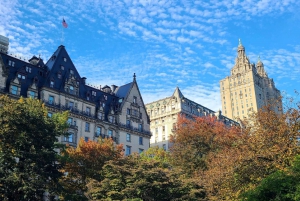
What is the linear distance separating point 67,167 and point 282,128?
977 inches

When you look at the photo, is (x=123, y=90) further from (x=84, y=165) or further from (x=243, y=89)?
(x=243, y=89)

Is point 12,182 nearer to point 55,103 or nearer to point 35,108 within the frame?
point 35,108

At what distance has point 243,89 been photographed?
524ft

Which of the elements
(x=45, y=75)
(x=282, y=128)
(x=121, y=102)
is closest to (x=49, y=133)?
(x=282, y=128)

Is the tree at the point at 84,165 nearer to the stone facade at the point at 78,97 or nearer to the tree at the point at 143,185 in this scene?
the tree at the point at 143,185

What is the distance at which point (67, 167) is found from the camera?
4416 cm

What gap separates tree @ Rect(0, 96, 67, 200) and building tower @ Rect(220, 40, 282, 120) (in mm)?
126807

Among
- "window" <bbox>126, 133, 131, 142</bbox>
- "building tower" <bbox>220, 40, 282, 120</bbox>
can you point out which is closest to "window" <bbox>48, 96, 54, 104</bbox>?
"window" <bbox>126, 133, 131, 142</bbox>

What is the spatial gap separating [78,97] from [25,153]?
31147 mm

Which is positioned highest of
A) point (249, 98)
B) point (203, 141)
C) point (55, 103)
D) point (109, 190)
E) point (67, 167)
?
point (249, 98)

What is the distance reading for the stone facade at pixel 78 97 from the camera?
59.6 m

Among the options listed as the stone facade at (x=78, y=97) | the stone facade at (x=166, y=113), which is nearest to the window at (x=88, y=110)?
the stone facade at (x=78, y=97)

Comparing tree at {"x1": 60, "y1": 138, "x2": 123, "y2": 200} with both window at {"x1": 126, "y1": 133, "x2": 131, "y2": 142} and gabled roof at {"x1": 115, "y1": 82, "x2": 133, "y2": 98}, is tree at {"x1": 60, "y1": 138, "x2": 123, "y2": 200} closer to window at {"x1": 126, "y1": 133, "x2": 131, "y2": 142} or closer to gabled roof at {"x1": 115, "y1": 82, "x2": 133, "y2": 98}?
window at {"x1": 126, "y1": 133, "x2": 131, "y2": 142}

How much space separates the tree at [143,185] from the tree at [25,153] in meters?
4.80
